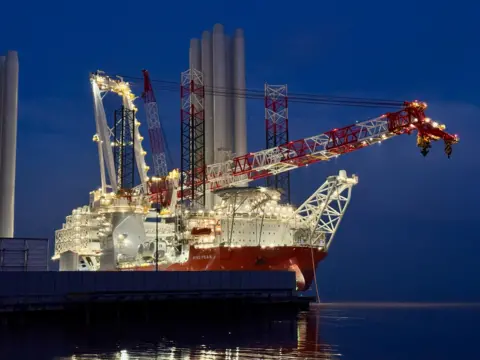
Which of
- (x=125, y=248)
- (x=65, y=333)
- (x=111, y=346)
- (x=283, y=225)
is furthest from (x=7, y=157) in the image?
(x=111, y=346)

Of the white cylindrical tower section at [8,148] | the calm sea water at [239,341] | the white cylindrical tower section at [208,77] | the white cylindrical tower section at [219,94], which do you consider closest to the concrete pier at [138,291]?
the calm sea water at [239,341]

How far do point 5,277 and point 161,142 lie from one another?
52.7 m

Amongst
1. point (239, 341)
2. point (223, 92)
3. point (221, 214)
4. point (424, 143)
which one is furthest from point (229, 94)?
point (239, 341)

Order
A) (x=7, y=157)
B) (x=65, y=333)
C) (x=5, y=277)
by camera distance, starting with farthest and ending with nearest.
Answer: (x=7, y=157) → (x=5, y=277) → (x=65, y=333)

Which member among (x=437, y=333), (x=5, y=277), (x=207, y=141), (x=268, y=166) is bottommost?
(x=437, y=333)

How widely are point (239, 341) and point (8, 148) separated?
47451 mm

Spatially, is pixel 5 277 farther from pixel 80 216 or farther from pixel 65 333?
pixel 80 216

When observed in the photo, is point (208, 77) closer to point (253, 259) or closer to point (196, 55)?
point (196, 55)

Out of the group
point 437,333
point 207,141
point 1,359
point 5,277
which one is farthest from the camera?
point 207,141

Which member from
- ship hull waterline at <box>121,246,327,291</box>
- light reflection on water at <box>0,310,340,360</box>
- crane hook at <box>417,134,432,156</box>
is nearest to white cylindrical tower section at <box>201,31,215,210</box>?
ship hull waterline at <box>121,246,327,291</box>

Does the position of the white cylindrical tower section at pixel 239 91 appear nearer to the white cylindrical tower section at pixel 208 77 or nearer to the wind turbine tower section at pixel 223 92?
the wind turbine tower section at pixel 223 92

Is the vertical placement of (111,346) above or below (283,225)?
below

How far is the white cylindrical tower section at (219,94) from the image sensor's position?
256 feet

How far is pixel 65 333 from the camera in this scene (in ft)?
99.2
